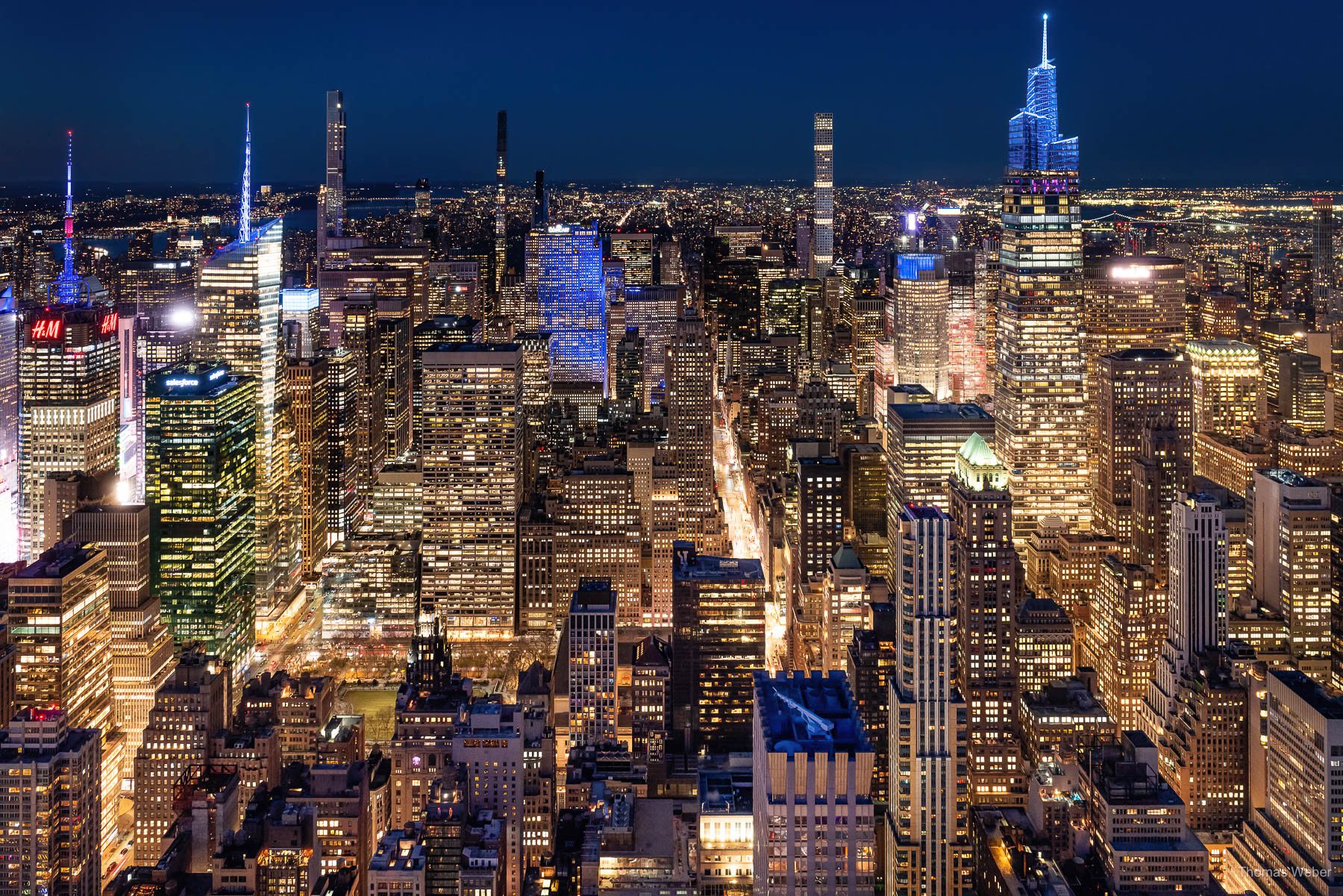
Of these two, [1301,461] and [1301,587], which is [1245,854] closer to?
[1301,587]

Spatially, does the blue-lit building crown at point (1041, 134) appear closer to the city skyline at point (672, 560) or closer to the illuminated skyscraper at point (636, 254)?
the city skyline at point (672, 560)

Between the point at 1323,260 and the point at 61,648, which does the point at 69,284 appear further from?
the point at 1323,260

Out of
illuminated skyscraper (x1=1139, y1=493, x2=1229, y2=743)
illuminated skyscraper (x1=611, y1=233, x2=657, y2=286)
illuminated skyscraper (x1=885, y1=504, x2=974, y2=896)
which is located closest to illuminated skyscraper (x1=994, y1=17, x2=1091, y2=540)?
illuminated skyscraper (x1=1139, y1=493, x2=1229, y2=743)

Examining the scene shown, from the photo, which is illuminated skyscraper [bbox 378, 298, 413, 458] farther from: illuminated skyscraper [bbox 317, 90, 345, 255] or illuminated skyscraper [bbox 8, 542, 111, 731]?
illuminated skyscraper [bbox 8, 542, 111, 731]

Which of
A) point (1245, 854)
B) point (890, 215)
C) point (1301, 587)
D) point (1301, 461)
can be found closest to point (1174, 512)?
point (1301, 587)

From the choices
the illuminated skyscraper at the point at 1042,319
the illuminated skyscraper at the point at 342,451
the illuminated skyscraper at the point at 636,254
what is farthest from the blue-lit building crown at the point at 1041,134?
the illuminated skyscraper at the point at 636,254

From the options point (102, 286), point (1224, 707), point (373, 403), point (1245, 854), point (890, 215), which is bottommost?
point (1245, 854)

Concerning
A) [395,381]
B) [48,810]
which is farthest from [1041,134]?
[48,810]
